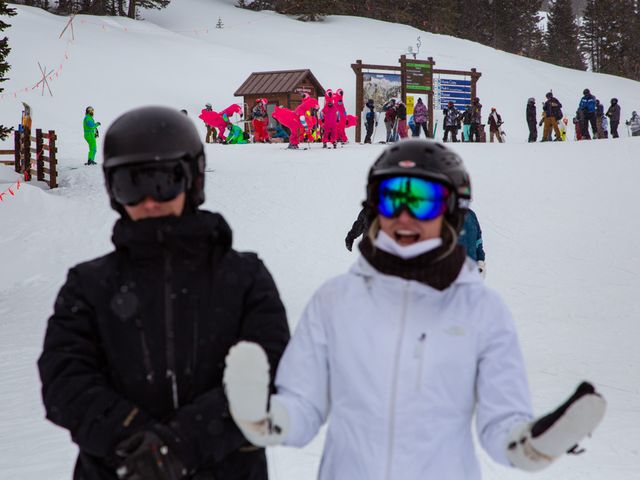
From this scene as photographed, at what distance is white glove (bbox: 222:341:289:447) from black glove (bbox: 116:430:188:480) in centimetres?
18

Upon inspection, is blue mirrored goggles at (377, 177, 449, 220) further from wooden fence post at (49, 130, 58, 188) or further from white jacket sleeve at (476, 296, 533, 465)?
wooden fence post at (49, 130, 58, 188)

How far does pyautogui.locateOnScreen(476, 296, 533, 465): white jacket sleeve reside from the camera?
5.63ft

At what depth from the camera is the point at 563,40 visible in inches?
2421

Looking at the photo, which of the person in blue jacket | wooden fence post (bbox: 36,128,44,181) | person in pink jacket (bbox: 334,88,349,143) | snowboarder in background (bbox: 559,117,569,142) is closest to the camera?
the person in blue jacket

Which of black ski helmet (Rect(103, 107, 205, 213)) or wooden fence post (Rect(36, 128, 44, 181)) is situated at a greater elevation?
wooden fence post (Rect(36, 128, 44, 181))

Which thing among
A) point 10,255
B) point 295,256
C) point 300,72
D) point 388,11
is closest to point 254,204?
point 295,256

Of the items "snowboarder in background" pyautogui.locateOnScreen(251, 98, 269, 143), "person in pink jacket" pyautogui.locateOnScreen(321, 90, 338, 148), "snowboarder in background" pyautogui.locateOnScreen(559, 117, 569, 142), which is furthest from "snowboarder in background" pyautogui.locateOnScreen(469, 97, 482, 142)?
"snowboarder in background" pyautogui.locateOnScreen(251, 98, 269, 143)

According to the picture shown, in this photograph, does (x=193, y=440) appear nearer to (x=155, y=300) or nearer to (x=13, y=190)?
(x=155, y=300)

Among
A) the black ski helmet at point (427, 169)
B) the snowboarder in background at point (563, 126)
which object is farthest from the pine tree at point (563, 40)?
the black ski helmet at point (427, 169)

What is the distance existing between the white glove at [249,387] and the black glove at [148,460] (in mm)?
183

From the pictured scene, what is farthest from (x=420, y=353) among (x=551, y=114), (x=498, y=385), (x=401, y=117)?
(x=551, y=114)

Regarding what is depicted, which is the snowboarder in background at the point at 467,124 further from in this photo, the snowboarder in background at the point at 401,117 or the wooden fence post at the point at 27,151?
the wooden fence post at the point at 27,151

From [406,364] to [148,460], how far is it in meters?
0.66

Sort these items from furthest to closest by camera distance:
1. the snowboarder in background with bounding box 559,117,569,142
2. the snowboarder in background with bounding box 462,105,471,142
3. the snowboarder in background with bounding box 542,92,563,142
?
the snowboarder in background with bounding box 462,105,471,142
the snowboarder in background with bounding box 559,117,569,142
the snowboarder in background with bounding box 542,92,563,142
